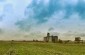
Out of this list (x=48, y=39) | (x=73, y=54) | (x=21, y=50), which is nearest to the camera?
(x=21, y=50)

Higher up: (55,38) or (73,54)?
(55,38)

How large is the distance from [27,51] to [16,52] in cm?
359

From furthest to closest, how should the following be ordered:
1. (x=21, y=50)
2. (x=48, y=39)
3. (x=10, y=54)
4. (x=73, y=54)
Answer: (x=48, y=39), (x=73, y=54), (x=21, y=50), (x=10, y=54)

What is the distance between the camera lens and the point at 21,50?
57.0m

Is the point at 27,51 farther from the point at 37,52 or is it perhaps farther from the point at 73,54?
the point at 73,54

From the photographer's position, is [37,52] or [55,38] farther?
[55,38]

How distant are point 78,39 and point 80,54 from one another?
285 feet

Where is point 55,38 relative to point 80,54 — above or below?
above

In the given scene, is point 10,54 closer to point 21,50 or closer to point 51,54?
point 21,50

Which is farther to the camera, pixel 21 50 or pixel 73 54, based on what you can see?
pixel 73 54

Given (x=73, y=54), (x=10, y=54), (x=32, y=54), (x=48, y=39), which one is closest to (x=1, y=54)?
(x=10, y=54)

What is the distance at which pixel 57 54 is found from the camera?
57094mm

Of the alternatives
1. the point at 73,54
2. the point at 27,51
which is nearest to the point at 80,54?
the point at 73,54

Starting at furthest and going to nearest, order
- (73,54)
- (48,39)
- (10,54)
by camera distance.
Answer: (48,39) < (73,54) < (10,54)
